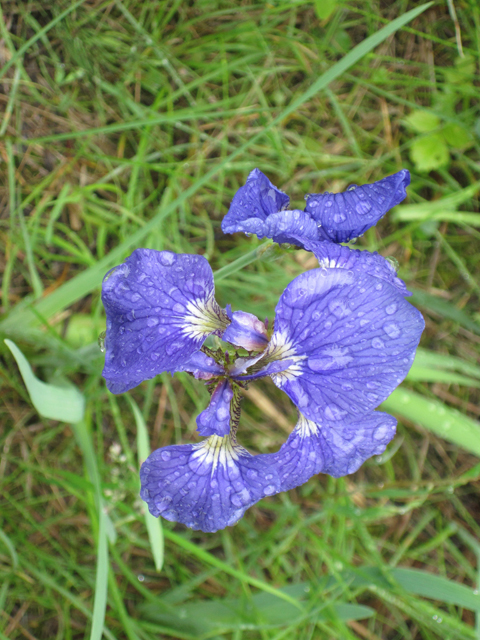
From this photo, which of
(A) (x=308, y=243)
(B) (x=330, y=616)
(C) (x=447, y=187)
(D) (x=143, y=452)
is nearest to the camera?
(A) (x=308, y=243)

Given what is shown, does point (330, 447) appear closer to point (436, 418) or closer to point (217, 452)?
point (217, 452)

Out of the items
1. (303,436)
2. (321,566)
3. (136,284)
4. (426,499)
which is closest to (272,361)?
(303,436)

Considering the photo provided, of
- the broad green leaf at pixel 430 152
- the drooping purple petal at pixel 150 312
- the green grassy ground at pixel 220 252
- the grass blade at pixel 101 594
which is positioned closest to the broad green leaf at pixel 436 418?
the green grassy ground at pixel 220 252

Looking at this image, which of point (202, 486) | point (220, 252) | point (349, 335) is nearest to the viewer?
point (349, 335)

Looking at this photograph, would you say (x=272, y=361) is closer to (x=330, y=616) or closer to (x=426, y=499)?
(x=330, y=616)

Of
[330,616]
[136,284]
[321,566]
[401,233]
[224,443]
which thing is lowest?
[321,566]

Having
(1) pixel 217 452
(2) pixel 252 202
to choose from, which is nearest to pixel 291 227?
(2) pixel 252 202

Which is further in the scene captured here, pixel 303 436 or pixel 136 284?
pixel 303 436
